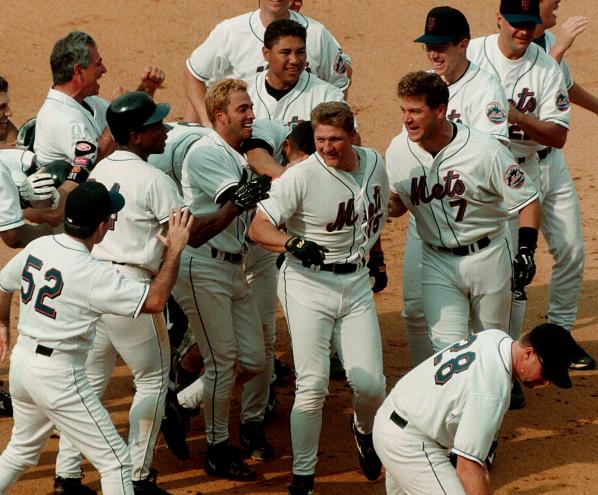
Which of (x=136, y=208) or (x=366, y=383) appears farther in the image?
(x=366, y=383)

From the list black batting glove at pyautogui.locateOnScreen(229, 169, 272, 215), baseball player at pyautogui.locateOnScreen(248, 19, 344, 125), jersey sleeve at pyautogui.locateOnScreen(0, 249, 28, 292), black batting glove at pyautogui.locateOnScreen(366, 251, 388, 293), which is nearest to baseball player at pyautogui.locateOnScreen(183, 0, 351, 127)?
baseball player at pyautogui.locateOnScreen(248, 19, 344, 125)

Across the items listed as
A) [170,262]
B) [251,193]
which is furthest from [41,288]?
[251,193]

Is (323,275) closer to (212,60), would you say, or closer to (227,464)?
(227,464)

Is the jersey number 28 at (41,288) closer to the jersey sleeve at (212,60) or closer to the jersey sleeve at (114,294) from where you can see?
the jersey sleeve at (114,294)

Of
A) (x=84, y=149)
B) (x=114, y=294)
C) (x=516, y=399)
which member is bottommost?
(x=516, y=399)

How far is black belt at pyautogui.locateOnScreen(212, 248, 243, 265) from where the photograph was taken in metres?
6.71

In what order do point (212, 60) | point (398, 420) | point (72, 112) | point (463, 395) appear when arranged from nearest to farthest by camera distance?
point (463, 395), point (398, 420), point (72, 112), point (212, 60)

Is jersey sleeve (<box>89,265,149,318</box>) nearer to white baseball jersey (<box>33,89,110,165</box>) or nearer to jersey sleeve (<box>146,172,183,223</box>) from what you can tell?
jersey sleeve (<box>146,172,183,223</box>)

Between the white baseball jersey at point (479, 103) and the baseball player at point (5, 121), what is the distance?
9.28 feet

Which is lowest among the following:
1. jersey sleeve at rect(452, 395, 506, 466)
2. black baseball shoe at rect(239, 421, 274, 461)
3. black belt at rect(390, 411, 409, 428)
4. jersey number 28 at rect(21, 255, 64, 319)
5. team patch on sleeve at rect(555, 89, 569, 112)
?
black baseball shoe at rect(239, 421, 274, 461)

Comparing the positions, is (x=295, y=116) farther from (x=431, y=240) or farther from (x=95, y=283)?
(x=95, y=283)

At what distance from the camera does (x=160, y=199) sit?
6102 millimetres

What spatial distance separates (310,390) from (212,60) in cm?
288

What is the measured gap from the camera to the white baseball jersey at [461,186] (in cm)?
655
